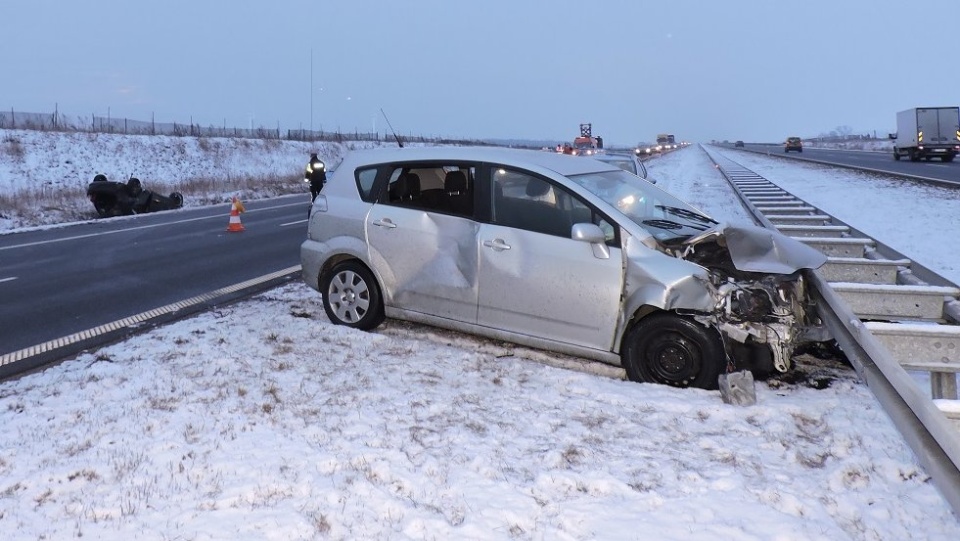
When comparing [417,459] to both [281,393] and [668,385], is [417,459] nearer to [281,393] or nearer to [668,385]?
[281,393]

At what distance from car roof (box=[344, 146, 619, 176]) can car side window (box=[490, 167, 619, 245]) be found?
140 mm

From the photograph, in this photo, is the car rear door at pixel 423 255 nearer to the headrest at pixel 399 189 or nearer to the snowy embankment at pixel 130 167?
the headrest at pixel 399 189

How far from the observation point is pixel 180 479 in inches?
142

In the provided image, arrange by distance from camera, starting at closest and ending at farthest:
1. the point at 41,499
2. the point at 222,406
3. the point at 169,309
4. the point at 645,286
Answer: the point at 41,499 → the point at 222,406 → the point at 645,286 → the point at 169,309

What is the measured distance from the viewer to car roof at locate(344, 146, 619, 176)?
231 inches

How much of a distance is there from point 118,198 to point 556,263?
17296 millimetres

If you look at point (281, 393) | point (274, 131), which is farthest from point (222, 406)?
point (274, 131)

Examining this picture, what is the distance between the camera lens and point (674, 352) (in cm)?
498

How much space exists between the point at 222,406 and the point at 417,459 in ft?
5.19

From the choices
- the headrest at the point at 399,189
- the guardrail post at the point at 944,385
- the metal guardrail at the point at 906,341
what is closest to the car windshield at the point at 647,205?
the metal guardrail at the point at 906,341

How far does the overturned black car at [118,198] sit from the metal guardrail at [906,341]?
713 inches

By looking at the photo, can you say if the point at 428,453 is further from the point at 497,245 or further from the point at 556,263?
the point at 497,245

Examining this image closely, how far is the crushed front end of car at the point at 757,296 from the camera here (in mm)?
4879

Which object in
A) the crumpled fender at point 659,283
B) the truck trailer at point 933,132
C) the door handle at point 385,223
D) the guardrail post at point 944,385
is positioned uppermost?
the truck trailer at point 933,132
